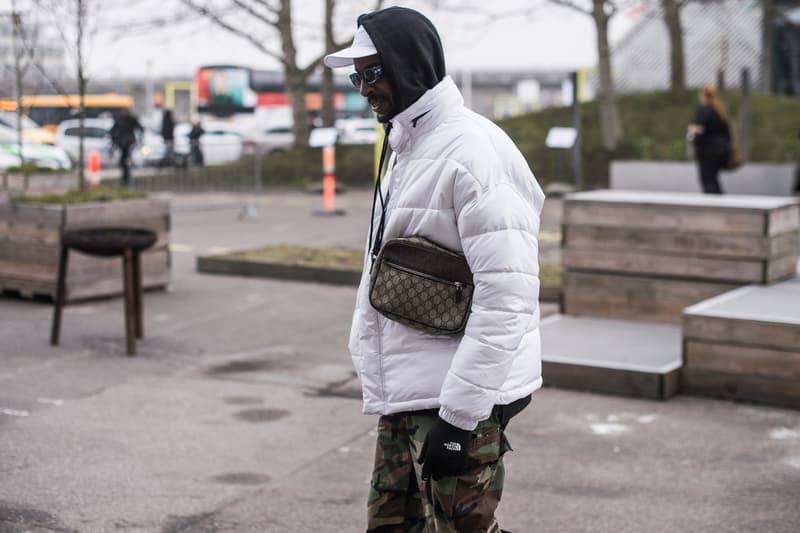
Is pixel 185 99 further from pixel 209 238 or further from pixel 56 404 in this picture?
pixel 56 404

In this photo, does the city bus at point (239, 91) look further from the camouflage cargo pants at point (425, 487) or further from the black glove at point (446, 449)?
the black glove at point (446, 449)

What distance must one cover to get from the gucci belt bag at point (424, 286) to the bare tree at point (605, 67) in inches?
848

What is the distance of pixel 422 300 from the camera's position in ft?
10.4

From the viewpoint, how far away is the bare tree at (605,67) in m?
24.2

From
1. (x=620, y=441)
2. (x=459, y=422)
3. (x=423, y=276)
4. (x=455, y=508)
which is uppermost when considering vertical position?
(x=423, y=276)

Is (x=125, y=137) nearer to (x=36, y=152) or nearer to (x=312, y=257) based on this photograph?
(x=36, y=152)

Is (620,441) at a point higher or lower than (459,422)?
lower

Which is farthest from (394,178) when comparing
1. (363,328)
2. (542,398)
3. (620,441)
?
(542,398)

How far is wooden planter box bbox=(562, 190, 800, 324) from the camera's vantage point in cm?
808

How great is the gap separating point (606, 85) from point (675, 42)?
8.91 feet

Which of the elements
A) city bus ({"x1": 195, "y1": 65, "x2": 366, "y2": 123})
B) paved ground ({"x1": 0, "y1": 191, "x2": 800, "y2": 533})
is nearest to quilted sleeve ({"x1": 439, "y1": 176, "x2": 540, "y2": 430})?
paved ground ({"x1": 0, "y1": 191, "x2": 800, "y2": 533})

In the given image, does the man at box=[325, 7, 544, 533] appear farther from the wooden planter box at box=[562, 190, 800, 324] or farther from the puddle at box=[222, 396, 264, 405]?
the wooden planter box at box=[562, 190, 800, 324]

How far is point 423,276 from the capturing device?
315 centimetres

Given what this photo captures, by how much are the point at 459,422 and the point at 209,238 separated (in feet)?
43.3
